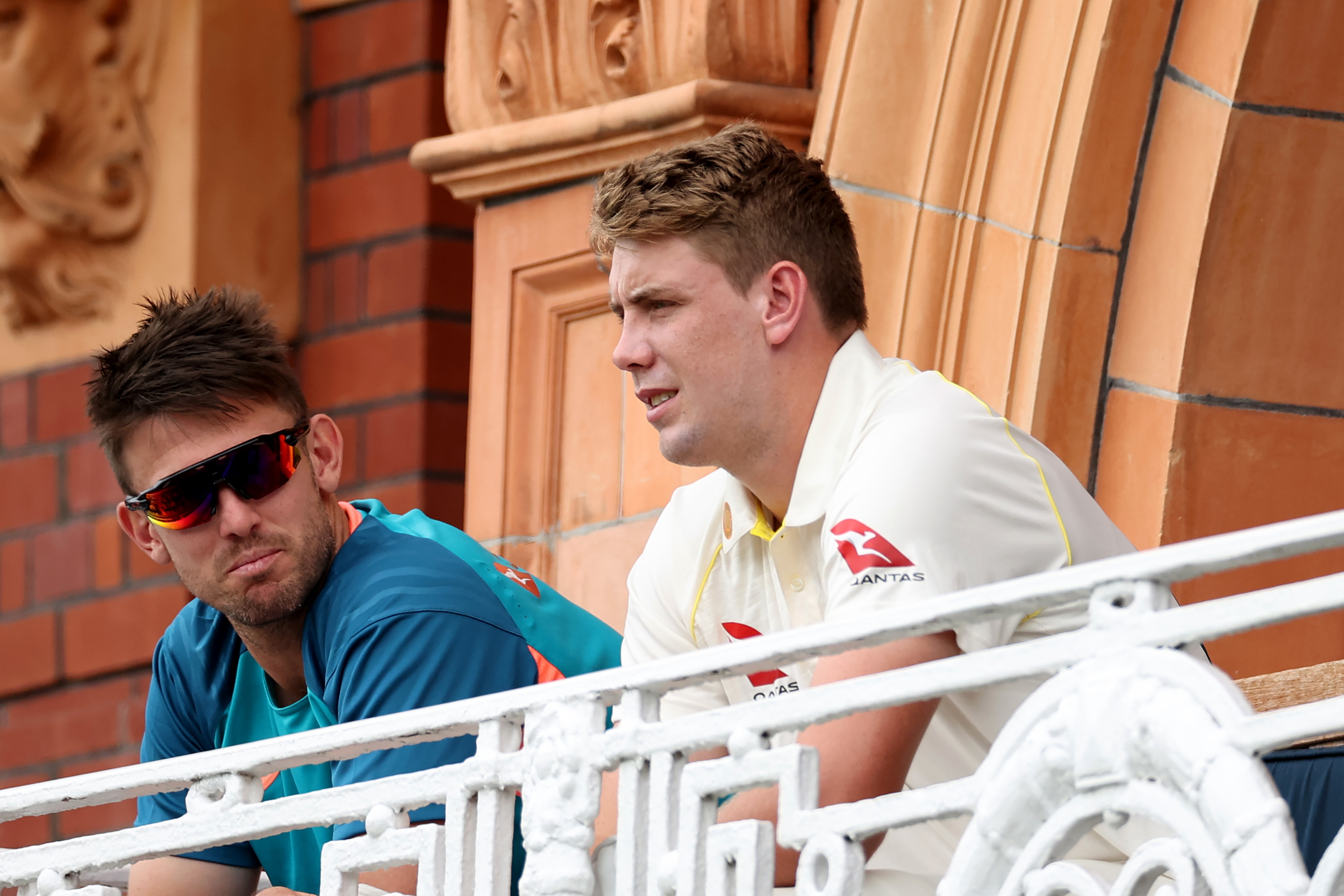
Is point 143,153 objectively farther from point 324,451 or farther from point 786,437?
point 786,437

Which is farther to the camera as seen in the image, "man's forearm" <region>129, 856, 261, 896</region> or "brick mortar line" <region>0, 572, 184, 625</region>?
"brick mortar line" <region>0, 572, 184, 625</region>

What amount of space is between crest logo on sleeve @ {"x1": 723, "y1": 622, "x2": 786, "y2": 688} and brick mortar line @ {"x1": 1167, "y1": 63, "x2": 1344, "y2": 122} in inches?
47.1

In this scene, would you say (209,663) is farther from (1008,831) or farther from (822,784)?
(1008,831)

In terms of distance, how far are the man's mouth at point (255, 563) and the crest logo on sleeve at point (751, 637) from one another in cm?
59

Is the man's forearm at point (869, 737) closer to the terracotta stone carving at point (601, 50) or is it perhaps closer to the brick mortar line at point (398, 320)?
the terracotta stone carving at point (601, 50)

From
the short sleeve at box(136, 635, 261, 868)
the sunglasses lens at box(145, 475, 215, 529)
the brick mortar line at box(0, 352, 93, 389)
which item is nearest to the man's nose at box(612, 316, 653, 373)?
the sunglasses lens at box(145, 475, 215, 529)

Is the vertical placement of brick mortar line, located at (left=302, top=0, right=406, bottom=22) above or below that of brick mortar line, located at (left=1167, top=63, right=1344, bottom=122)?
below

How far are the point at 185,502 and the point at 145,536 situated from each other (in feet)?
0.98

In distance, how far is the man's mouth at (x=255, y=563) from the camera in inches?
96.0

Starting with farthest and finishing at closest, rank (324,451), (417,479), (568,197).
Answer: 1. (417,479)
2. (568,197)
3. (324,451)

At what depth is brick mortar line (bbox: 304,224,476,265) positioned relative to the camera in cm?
360

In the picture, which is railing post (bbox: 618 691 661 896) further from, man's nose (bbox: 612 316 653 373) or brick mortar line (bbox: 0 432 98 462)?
brick mortar line (bbox: 0 432 98 462)

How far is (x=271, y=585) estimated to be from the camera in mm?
2443

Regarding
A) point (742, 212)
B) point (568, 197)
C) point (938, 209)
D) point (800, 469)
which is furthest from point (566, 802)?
point (568, 197)
